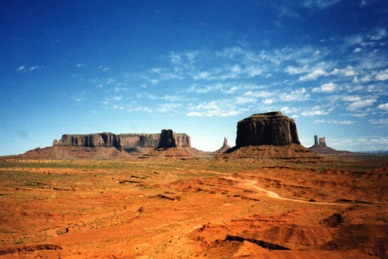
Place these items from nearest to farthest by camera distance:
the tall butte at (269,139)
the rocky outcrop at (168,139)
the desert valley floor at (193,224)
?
the desert valley floor at (193,224)
the tall butte at (269,139)
the rocky outcrop at (168,139)

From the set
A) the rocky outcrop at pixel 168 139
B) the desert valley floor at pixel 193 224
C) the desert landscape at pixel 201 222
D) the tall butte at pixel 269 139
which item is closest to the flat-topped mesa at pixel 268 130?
the tall butte at pixel 269 139

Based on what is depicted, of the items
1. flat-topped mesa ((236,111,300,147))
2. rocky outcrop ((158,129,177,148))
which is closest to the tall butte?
flat-topped mesa ((236,111,300,147))

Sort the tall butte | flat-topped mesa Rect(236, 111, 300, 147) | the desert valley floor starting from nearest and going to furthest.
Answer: the desert valley floor, the tall butte, flat-topped mesa Rect(236, 111, 300, 147)

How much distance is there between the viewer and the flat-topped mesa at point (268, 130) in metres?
115

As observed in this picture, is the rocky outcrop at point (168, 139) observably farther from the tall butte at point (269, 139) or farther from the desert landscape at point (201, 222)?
the desert landscape at point (201, 222)

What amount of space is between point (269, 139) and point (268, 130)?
4.44 meters

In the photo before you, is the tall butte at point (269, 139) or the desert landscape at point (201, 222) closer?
the desert landscape at point (201, 222)

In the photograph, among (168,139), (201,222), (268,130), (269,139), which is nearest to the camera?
(201,222)

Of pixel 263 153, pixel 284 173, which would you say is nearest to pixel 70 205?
pixel 284 173

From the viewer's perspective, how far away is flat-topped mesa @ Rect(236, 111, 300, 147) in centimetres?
11488

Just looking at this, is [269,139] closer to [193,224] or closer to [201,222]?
[201,222]

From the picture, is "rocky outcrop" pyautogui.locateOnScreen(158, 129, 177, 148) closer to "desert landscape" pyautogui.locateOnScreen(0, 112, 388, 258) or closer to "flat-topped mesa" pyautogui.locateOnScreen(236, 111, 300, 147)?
"flat-topped mesa" pyautogui.locateOnScreen(236, 111, 300, 147)

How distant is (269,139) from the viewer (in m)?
118

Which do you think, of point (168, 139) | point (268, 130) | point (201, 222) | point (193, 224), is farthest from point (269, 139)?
point (193, 224)
